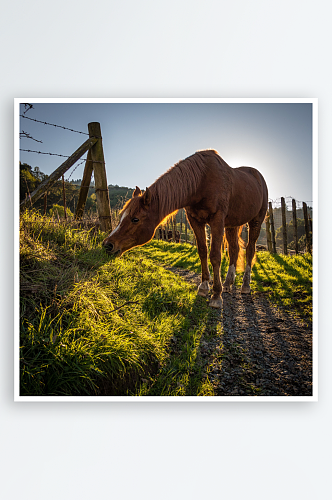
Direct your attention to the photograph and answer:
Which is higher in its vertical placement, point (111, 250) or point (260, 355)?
point (111, 250)

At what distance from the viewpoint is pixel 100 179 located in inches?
108

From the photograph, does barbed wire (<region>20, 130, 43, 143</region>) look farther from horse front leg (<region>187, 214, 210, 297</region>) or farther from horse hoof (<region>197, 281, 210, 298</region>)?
horse hoof (<region>197, 281, 210, 298</region>)

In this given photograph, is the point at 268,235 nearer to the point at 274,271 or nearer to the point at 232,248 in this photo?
the point at 232,248

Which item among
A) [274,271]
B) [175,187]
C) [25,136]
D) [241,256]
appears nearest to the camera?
[25,136]

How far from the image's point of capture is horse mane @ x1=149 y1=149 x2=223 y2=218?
2.45 m

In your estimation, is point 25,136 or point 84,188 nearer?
point 25,136

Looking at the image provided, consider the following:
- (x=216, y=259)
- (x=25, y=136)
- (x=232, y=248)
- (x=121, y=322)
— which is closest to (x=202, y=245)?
(x=216, y=259)

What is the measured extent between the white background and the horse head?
0.86 metres

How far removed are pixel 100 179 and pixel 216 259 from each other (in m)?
1.39

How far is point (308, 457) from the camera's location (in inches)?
84.0

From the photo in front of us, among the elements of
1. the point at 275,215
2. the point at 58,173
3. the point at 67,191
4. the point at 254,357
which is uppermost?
the point at 58,173
